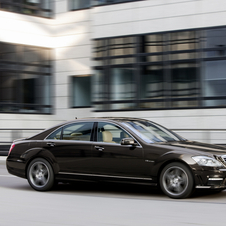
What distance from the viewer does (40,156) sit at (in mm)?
8867

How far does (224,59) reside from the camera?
16.4 metres

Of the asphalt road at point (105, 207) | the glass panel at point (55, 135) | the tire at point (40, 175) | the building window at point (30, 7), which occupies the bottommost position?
the asphalt road at point (105, 207)

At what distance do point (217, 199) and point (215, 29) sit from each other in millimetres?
10340

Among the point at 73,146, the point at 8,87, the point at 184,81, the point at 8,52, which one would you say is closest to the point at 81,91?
the point at 8,87

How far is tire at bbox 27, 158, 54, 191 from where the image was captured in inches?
344

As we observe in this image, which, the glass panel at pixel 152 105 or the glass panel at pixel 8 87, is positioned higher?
the glass panel at pixel 8 87

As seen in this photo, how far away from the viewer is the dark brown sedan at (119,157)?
7465mm

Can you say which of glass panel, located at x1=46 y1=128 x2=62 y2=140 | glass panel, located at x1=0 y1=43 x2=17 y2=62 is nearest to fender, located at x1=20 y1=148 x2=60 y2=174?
glass panel, located at x1=46 y1=128 x2=62 y2=140

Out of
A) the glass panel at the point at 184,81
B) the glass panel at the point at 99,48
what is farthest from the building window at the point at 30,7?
the glass panel at the point at 184,81

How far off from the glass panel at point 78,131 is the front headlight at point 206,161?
2.18 metres

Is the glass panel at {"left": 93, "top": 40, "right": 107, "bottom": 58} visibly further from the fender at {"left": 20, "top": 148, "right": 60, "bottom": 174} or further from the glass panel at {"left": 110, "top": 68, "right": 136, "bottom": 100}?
the fender at {"left": 20, "top": 148, "right": 60, "bottom": 174}

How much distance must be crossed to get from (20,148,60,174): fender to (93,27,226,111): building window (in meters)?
9.23

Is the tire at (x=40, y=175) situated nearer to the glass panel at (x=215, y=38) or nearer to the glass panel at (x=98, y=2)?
the glass panel at (x=215, y=38)

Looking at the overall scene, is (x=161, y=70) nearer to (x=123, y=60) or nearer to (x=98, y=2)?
(x=123, y=60)
